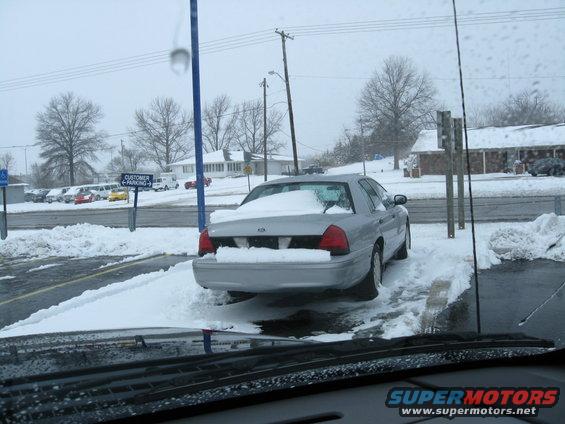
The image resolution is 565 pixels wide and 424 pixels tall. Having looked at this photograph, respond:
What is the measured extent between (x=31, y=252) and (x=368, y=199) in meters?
8.93

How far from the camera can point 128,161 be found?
3506 inches

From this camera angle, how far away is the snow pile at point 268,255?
524cm

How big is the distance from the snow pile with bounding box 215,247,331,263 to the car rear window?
36.9 inches

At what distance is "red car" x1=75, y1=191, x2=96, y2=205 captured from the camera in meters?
49.5

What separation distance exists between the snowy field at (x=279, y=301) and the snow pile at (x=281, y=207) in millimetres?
1083

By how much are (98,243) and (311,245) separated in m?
8.46

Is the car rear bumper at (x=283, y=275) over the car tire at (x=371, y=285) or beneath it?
over

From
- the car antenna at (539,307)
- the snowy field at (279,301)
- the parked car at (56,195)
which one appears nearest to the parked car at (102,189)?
the parked car at (56,195)

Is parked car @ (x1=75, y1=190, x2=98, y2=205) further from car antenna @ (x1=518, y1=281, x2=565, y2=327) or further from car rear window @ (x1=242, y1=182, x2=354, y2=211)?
car antenna @ (x1=518, y1=281, x2=565, y2=327)

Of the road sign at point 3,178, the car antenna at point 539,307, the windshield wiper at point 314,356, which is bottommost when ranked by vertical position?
the car antenna at point 539,307

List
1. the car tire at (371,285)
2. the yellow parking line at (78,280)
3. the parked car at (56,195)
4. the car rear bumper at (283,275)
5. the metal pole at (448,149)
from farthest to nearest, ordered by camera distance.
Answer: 1. the parked car at (56,195)
2. the metal pole at (448,149)
3. the yellow parking line at (78,280)
4. the car tire at (371,285)
5. the car rear bumper at (283,275)

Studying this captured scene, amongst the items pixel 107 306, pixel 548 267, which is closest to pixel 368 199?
pixel 548 267

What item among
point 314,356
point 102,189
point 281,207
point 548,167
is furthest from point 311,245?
point 102,189

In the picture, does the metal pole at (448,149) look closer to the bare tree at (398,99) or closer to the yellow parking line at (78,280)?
the bare tree at (398,99)
